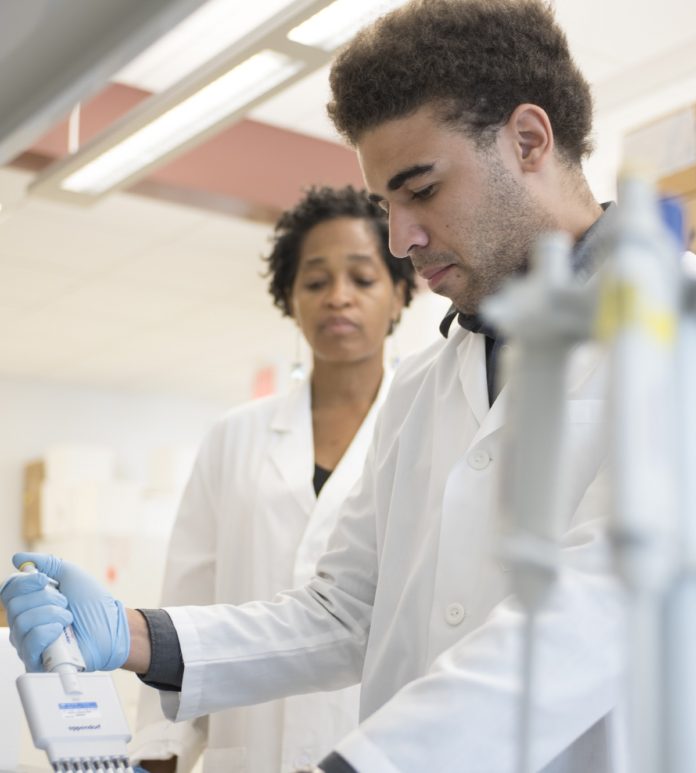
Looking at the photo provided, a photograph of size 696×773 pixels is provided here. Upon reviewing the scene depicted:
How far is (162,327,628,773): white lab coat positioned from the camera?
970 mm

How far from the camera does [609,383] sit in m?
0.49

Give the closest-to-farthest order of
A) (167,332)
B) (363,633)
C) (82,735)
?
(82,735) < (363,633) < (167,332)

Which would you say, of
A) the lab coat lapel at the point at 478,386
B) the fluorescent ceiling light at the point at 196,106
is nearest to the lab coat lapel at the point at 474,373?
the lab coat lapel at the point at 478,386

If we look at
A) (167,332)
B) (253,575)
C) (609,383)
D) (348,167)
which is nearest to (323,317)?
(253,575)

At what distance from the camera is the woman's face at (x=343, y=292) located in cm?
212

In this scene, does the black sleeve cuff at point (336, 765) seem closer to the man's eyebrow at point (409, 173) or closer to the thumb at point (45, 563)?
the thumb at point (45, 563)

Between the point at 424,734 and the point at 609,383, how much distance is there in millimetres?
549

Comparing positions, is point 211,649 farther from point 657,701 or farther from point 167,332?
point 167,332

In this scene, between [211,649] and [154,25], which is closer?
[211,649]

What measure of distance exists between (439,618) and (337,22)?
126 cm

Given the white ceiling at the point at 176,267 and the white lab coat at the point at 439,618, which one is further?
the white ceiling at the point at 176,267

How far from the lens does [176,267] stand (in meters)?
4.78

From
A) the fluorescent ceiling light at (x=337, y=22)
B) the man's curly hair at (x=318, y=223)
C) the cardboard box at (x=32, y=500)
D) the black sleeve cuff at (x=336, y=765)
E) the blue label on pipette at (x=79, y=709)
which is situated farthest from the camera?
the cardboard box at (x=32, y=500)

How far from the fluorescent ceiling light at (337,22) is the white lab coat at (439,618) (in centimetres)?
80
